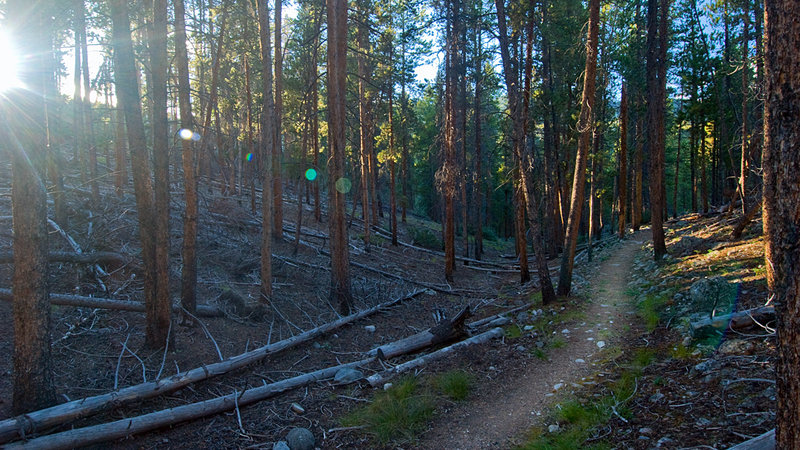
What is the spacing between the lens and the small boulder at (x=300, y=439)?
5297 millimetres

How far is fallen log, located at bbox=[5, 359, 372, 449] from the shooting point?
498 cm

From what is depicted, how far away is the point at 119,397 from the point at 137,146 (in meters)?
4.03

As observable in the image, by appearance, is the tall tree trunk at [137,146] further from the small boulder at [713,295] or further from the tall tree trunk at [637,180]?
the tall tree trunk at [637,180]

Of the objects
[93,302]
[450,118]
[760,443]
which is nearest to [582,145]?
[450,118]

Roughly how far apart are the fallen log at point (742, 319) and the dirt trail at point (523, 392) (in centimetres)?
179

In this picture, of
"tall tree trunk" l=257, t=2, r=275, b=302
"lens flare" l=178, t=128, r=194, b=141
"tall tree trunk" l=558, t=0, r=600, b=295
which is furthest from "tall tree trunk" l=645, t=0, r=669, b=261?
"lens flare" l=178, t=128, r=194, b=141

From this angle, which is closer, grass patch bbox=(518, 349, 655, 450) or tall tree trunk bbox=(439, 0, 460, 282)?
grass patch bbox=(518, 349, 655, 450)

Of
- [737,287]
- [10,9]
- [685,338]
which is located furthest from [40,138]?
[737,287]

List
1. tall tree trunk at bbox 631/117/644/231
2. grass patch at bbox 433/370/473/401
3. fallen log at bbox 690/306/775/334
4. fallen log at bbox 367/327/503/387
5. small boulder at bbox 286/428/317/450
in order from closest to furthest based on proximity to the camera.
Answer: small boulder at bbox 286/428/317/450, fallen log at bbox 690/306/775/334, grass patch at bbox 433/370/473/401, fallen log at bbox 367/327/503/387, tall tree trunk at bbox 631/117/644/231

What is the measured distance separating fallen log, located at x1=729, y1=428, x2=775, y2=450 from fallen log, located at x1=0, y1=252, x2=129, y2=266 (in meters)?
11.3

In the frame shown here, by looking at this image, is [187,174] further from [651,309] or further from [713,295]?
[713,295]

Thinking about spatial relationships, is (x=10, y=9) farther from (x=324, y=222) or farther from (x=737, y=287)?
(x=324, y=222)

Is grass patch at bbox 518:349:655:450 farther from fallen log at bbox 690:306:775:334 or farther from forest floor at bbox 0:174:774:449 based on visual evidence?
fallen log at bbox 690:306:775:334

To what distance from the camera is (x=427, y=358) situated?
7727 mm
